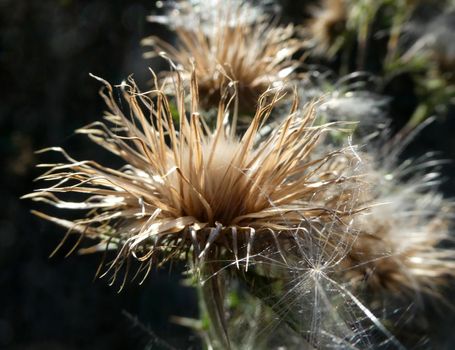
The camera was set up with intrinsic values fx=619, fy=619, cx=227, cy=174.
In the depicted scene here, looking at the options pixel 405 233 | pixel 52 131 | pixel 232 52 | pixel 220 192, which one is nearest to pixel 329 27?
pixel 232 52

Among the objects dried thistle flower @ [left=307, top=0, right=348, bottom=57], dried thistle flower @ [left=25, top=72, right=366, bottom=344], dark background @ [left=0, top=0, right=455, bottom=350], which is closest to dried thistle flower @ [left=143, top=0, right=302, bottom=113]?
dried thistle flower @ [left=25, top=72, right=366, bottom=344]

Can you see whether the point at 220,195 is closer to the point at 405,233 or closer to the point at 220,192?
the point at 220,192

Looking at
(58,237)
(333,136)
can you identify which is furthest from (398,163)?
(58,237)

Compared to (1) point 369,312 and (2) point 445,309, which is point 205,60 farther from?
(2) point 445,309

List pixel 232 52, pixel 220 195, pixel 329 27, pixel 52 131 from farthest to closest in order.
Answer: pixel 52 131 < pixel 329 27 < pixel 232 52 < pixel 220 195

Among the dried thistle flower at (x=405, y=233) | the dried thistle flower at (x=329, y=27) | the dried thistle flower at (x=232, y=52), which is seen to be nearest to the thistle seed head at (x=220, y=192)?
the dried thistle flower at (x=405, y=233)

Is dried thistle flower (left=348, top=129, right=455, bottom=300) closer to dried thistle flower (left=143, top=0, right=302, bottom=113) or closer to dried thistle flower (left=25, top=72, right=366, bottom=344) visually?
dried thistle flower (left=25, top=72, right=366, bottom=344)

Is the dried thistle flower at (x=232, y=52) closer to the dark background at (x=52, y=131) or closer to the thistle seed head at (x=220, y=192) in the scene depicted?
the thistle seed head at (x=220, y=192)
